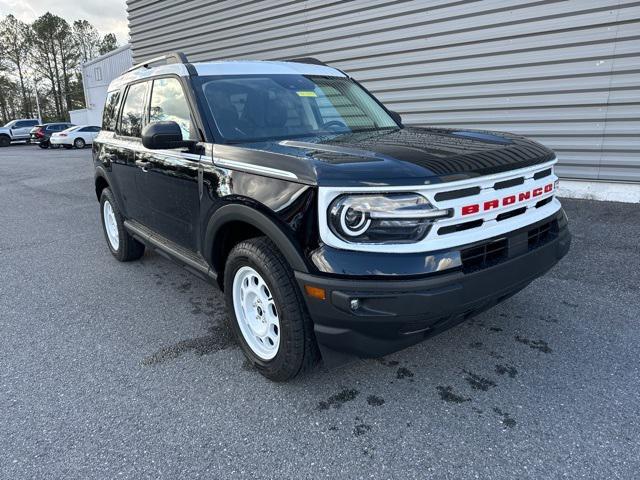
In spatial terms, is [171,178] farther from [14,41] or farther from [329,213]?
[14,41]

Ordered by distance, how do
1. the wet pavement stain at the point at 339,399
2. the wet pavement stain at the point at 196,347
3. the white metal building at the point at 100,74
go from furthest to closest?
the white metal building at the point at 100,74 < the wet pavement stain at the point at 196,347 < the wet pavement stain at the point at 339,399

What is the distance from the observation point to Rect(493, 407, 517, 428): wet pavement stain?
2.35 m

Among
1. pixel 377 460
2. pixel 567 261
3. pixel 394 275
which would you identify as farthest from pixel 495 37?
pixel 377 460

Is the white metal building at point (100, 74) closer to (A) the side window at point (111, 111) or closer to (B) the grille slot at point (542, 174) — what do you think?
(A) the side window at point (111, 111)

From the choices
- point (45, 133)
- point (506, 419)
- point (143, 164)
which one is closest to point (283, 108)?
point (143, 164)

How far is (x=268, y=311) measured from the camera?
277 centimetres

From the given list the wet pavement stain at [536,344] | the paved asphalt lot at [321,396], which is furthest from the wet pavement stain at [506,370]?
the wet pavement stain at [536,344]

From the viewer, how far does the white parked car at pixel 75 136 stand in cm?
2584

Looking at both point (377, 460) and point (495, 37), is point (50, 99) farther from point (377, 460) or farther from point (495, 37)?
point (377, 460)

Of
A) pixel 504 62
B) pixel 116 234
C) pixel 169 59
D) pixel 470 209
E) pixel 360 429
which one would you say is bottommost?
pixel 360 429

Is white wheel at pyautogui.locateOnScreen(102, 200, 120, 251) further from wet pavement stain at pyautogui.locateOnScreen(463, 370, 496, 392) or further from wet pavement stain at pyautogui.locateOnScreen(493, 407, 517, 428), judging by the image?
wet pavement stain at pyautogui.locateOnScreen(493, 407, 517, 428)

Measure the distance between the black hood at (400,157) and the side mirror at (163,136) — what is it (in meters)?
0.50

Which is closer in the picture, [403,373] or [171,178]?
[403,373]

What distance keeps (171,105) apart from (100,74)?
1292 inches
